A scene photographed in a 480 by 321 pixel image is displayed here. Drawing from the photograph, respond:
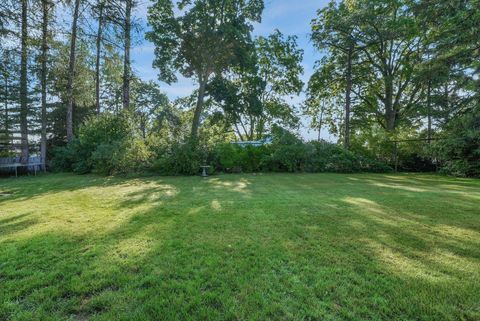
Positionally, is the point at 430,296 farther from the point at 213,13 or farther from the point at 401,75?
the point at 401,75

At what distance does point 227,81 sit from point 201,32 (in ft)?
12.7

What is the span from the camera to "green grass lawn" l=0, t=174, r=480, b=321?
1.65 m

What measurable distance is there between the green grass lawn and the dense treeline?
325cm

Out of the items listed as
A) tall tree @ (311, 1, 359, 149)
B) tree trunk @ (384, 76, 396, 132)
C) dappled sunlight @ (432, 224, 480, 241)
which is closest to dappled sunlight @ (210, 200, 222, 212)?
dappled sunlight @ (432, 224, 480, 241)

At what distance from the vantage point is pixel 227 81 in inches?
671

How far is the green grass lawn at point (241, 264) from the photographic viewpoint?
5.41ft

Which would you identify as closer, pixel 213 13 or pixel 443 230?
pixel 443 230

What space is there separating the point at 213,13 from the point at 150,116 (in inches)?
334

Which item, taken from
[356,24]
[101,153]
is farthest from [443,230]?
[356,24]

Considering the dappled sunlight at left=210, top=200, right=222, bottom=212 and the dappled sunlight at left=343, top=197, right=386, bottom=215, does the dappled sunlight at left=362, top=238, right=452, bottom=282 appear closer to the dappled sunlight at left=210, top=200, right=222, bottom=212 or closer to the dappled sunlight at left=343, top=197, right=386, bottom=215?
the dappled sunlight at left=343, top=197, right=386, bottom=215

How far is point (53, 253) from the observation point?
2.45 meters

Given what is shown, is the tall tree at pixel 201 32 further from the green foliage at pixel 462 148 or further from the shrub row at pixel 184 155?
the green foliage at pixel 462 148


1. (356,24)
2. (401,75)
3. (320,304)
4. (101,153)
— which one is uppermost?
(356,24)

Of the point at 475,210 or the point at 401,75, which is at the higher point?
the point at 401,75
